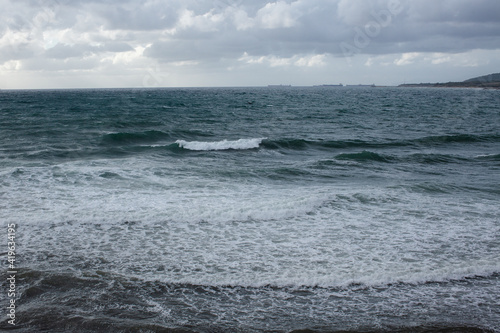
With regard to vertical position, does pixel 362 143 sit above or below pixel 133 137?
below

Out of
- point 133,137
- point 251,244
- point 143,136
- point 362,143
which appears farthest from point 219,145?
point 251,244

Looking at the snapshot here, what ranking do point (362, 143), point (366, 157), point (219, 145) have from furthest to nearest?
point (362, 143), point (219, 145), point (366, 157)

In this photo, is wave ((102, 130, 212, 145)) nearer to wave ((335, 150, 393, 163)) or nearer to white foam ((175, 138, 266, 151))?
white foam ((175, 138, 266, 151))

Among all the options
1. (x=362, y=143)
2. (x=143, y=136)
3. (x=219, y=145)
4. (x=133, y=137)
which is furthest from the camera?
(x=143, y=136)

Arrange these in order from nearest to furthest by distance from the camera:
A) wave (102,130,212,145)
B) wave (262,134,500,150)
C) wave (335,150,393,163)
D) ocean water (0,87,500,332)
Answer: ocean water (0,87,500,332), wave (335,150,393,163), wave (262,134,500,150), wave (102,130,212,145)

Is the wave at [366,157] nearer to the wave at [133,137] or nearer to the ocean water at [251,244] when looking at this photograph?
the ocean water at [251,244]

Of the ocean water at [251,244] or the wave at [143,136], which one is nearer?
the ocean water at [251,244]

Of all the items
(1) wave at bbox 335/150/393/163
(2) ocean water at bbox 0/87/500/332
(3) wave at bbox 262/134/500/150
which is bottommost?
(2) ocean water at bbox 0/87/500/332

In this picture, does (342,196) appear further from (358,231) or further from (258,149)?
(258,149)

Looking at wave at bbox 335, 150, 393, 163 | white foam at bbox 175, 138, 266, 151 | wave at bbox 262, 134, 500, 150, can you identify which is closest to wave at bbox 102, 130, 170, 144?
white foam at bbox 175, 138, 266, 151

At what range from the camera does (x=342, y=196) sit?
476 inches

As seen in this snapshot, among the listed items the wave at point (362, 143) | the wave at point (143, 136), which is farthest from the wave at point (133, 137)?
the wave at point (362, 143)

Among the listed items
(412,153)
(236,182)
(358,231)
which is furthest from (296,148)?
(358,231)

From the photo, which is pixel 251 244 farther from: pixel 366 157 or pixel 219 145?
pixel 219 145
